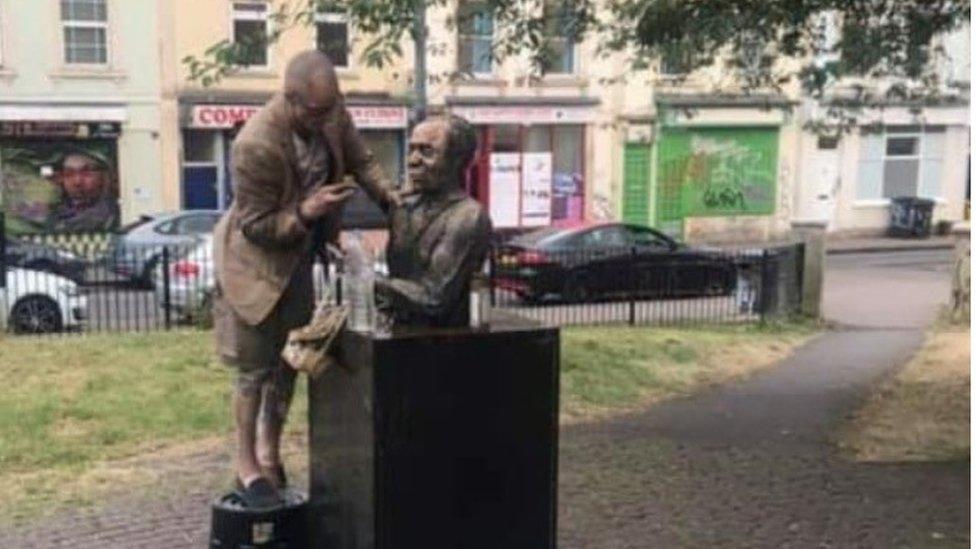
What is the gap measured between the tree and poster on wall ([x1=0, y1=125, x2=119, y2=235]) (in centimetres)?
1508

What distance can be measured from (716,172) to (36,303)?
806 inches

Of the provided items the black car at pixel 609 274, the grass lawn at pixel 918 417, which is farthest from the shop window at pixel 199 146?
the grass lawn at pixel 918 417

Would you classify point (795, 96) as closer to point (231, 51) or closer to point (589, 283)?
point (589, 283)

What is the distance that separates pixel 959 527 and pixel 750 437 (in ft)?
8.15

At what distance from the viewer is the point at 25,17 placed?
24141mm

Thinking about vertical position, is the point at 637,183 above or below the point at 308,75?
below

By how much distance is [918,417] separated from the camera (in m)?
9.62

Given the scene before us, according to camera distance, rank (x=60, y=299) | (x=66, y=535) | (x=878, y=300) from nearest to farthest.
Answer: (x=66, y=535)
(x=60, y=299)
(x=878, y=300)

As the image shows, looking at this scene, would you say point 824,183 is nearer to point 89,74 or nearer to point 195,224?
point 195,224

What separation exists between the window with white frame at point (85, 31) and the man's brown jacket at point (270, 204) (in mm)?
21532

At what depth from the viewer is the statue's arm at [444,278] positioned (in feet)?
14.9

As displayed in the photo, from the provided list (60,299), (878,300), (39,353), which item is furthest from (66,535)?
(878,300)

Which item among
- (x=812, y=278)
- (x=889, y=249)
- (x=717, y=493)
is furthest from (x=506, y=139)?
(x=717, y=493)

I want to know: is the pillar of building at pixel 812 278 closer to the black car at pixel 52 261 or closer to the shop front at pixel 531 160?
the black car at pixel 52 261
